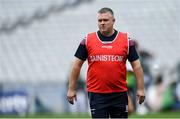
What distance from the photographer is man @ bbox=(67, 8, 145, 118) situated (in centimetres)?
827

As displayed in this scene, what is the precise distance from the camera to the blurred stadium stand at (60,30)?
21.7 metres

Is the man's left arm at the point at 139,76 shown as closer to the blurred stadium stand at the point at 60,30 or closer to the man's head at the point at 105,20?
the man's head at the point at 105,20

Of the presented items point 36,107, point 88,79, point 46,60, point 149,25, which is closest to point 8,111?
point 36,107

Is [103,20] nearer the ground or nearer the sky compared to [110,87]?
nearer the sky

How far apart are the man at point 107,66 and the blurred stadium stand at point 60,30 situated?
12.8 metres

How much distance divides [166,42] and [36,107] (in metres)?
4.93

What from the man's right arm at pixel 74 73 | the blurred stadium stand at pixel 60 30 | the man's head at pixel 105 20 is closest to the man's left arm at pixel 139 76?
the man's head at pixel 105 20

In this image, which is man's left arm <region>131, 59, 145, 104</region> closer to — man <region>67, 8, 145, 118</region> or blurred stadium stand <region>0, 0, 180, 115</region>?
man <region>67, 8, 145, 118</region>

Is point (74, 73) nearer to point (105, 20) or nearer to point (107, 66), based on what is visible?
point (107, 66)

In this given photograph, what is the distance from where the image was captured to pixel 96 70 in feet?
27.3

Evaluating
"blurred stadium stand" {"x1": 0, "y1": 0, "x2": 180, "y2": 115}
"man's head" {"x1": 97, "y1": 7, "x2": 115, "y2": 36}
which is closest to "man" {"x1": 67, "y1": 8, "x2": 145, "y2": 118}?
"man's head" {"x1": 97, "y1": 7, "x2": 115, "y2": 36}

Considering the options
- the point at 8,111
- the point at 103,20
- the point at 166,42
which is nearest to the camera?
the point at 103,20

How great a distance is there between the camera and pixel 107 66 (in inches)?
326

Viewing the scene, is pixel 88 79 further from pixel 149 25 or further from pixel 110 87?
pixel 149 25
